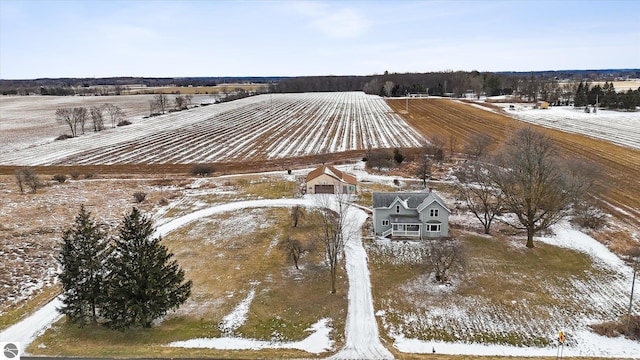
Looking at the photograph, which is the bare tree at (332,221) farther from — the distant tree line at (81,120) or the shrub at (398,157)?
the distant tree line at (81,120)

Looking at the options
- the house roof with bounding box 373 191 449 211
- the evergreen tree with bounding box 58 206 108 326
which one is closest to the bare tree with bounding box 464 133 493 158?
the house roof with bounding box 373 191 449 211

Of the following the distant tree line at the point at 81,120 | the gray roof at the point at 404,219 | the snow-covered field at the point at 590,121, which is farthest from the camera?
the distant tree line at the point at 81,120

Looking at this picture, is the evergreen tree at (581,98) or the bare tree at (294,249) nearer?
the bare tree at (294,249)

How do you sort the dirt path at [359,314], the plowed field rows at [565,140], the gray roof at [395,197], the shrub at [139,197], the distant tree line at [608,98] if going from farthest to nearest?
the distant tree line at [608,98] → the shrub at [139,197] → the plowed field rows at [565,140] → the gray roof at [395,197] → the dirt path at [359,314]

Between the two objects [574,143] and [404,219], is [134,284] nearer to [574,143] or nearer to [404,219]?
[404,219]

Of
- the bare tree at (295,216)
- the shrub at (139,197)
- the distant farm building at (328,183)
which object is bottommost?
the bare tree at (295,216)

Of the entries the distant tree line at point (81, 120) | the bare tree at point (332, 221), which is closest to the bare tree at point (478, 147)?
the bare tree at point (332, 221)

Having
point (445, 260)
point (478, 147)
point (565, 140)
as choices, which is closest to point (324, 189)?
point (445, 260)
